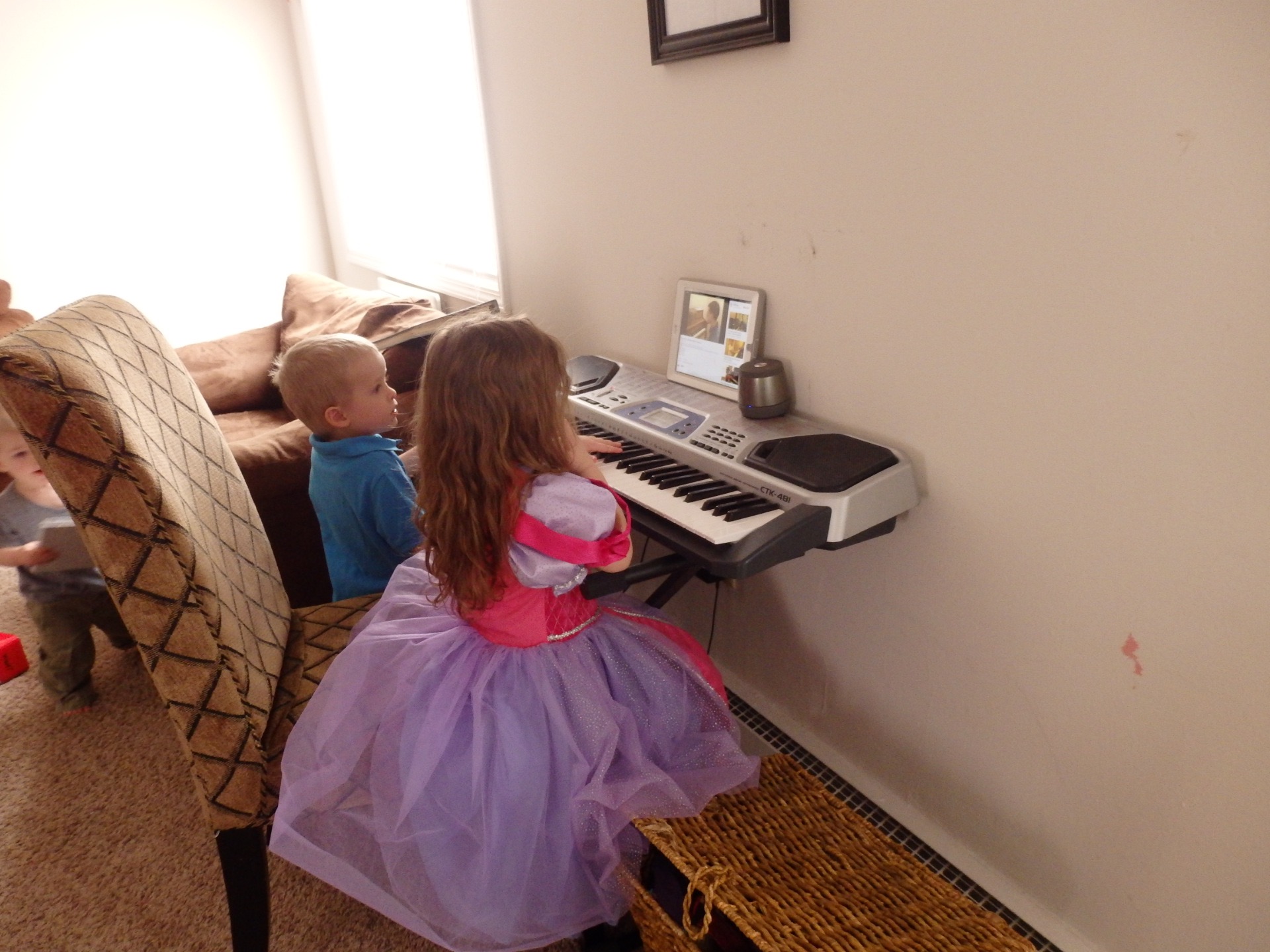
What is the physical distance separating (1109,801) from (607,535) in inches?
31.5

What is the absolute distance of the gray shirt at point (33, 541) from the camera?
181 centimetres

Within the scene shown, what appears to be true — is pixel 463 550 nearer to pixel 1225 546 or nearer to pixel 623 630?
pixel 623 630

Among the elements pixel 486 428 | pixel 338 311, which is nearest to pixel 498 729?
pixel 486 428

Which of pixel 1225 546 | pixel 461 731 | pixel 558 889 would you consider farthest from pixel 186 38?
pixel 1225 546

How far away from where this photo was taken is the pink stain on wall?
1171mm

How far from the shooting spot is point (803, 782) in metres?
1.40

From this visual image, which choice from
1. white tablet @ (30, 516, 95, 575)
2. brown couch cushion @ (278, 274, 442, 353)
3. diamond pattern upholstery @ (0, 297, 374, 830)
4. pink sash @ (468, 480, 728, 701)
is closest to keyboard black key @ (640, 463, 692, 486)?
pink sash @ (468, 480, 728, 701)

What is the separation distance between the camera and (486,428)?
47.5 inches

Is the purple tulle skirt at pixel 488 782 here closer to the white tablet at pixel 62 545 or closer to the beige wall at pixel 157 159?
the white tablet at pixel 62 545

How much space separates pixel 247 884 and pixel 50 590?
0.98 m

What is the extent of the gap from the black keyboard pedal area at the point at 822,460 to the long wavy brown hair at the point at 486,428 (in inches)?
13.1

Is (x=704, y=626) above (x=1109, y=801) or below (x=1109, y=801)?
below

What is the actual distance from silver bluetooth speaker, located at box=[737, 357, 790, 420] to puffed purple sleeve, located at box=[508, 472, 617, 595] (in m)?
0.39

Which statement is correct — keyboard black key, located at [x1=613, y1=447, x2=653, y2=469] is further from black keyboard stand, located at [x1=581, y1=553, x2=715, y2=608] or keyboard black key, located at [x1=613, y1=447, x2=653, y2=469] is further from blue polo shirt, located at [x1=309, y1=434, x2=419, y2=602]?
blue polo shirt, located at [x1=309, y1=434, x2=419, y2=602]
